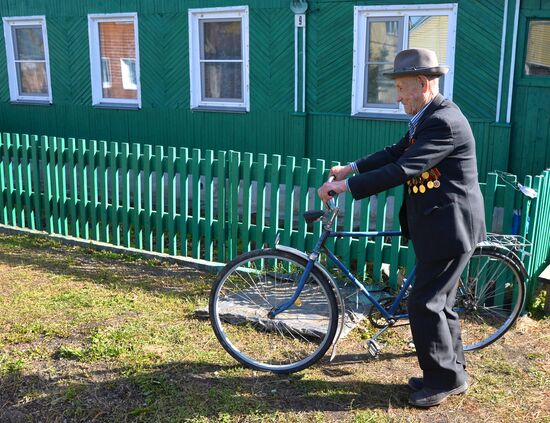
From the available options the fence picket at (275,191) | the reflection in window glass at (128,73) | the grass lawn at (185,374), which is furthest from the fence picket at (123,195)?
the reflection in window glass at (128,73)

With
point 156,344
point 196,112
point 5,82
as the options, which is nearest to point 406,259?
point 156,344

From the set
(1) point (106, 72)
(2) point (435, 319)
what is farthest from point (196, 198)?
(1) point (106, 72)

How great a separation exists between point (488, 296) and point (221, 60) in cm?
713

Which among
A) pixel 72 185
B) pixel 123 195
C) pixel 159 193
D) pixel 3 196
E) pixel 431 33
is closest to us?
pixel 159 193

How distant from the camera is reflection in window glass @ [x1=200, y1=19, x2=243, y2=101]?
1041cm

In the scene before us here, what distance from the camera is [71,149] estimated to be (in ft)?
22.5

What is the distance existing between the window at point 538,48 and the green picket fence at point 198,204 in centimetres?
264

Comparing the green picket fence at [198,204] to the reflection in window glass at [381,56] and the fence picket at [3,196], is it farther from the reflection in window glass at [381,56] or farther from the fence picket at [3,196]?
the reflection in window glass at [381,56]

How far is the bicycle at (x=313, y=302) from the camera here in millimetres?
Result: 3838

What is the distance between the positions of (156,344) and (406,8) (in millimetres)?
6339

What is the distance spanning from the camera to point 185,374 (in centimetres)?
391

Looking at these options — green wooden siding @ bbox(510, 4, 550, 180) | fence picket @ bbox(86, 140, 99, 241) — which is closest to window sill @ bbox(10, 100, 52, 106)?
fence picket @ bbox(86, 140, 99, 241)

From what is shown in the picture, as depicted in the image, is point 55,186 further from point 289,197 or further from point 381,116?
point 381,116

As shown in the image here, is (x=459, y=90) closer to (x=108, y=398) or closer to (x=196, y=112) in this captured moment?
(x=196, y=112)
